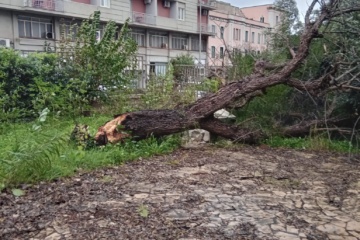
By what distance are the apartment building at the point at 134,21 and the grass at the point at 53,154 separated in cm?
781

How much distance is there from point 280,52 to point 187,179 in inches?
208

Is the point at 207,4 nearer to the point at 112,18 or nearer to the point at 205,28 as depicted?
the point at 205,28

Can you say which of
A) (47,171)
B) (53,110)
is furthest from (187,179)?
(53,110)

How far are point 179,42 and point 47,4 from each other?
40.9ft

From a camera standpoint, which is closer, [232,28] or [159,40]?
[159,40]

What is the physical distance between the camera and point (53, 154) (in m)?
4.07

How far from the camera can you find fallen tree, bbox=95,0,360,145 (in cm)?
561

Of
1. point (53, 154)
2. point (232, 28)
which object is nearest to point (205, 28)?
point (232, 28)

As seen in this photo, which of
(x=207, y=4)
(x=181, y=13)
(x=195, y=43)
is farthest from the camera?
(x=207, y=4)

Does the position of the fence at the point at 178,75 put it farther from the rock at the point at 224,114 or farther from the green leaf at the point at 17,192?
the green leaf at the point at 17,192

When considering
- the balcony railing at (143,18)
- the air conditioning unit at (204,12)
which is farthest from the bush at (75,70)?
the air conditioning unit at (204,12)

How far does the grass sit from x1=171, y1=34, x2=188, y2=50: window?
2342 cm

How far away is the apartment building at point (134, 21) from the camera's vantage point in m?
18.8

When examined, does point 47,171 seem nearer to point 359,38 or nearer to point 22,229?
point 22,229
